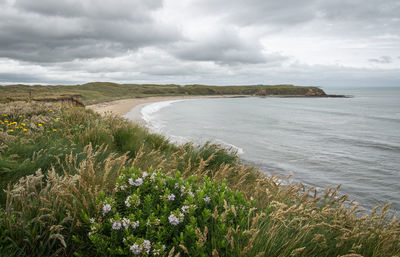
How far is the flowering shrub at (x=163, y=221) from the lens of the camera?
2359 mm

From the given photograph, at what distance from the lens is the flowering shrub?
2.36 meters

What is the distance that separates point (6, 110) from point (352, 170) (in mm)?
14054

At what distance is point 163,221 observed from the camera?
8.20 ft

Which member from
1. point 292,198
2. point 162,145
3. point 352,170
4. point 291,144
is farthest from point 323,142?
point 292,198

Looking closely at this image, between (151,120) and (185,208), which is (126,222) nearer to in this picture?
(185,208)

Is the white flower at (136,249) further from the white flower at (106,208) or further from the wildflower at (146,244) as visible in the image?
the white flower at (106,208)

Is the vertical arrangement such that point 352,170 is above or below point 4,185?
below

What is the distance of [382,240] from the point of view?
289cm

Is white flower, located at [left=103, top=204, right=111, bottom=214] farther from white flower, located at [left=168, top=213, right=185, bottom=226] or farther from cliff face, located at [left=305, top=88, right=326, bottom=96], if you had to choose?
cliff face, located at [left=305, top=88, right=326, bottom=96]

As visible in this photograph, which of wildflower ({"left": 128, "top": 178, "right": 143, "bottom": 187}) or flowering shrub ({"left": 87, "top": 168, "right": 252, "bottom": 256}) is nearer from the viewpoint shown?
flowering shrub ({"left": 87, "top": 168, "right": 252, "bottom": 256})

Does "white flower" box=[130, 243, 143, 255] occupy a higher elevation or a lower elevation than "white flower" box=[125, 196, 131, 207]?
lower

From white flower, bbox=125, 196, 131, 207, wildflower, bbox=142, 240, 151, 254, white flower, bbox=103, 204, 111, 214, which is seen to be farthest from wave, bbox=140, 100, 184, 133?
wildflower, bbox=142, 240, 151, 254

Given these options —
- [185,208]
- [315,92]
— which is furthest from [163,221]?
[315,92]

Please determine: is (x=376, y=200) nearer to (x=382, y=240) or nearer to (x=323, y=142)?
(x=382, y=240)
